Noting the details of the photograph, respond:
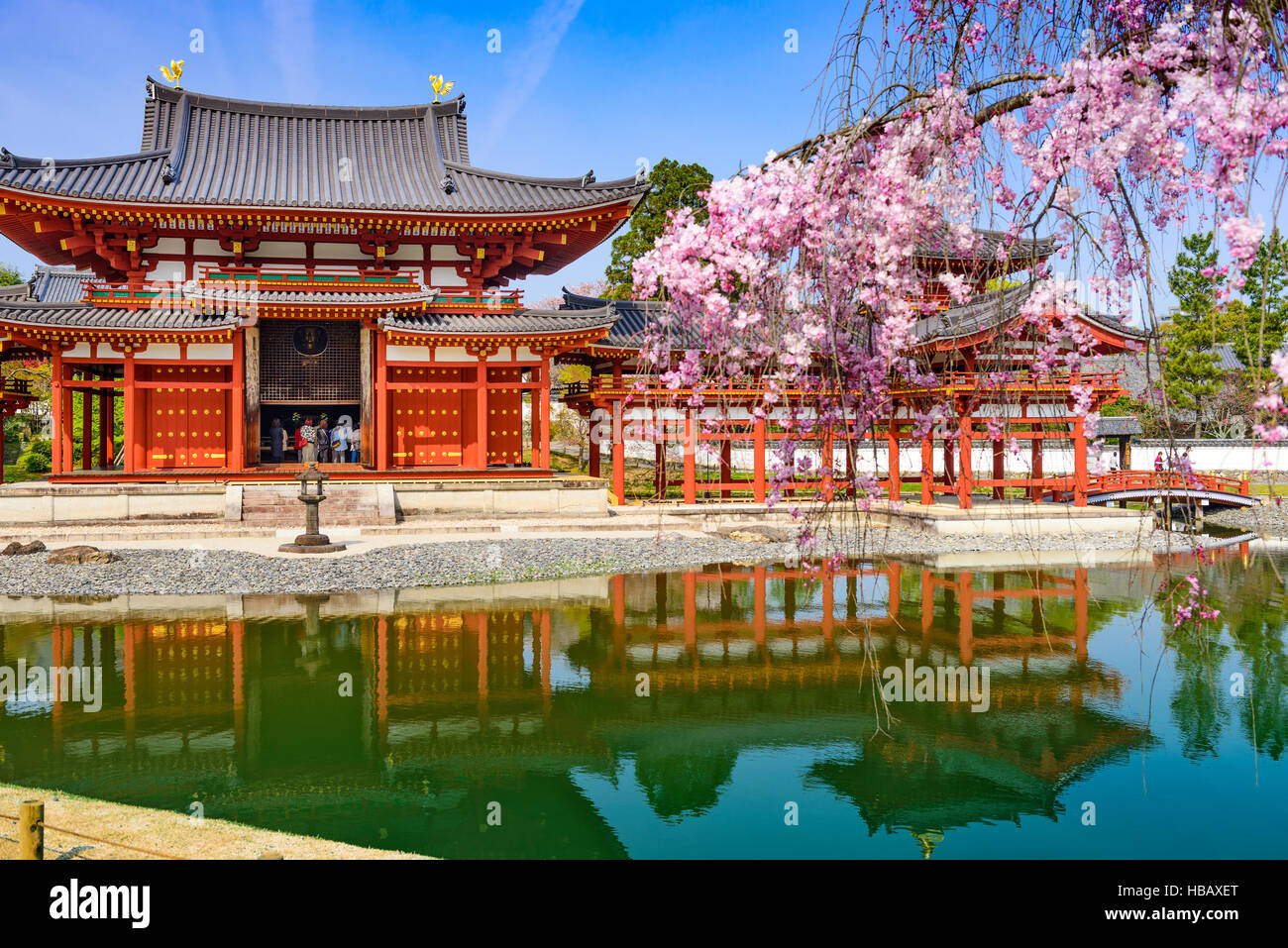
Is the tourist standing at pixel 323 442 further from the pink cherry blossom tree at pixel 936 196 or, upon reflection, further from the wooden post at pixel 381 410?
the pink cherry blossom tree at pixel 936 196

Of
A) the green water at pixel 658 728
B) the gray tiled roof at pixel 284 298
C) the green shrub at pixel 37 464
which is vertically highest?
the gray tiled roof at pixel 284 298

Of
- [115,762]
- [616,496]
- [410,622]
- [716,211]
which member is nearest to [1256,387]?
[716,211]

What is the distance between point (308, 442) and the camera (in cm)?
2120

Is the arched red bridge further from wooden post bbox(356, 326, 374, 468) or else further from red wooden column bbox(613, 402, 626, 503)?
wooden post bbox(356, 326, 374, 468)

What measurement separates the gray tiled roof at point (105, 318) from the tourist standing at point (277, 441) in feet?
11.5

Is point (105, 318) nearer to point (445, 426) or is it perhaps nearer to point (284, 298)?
point (284, 298)

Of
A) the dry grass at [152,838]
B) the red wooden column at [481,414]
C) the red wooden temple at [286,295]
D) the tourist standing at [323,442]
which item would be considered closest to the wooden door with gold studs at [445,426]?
the red wooden temple at [286,295]

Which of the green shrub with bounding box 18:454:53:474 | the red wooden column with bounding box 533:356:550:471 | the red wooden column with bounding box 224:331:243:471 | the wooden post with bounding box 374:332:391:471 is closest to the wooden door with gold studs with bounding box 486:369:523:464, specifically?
the red wooden column with bounding box 533:356:550:471

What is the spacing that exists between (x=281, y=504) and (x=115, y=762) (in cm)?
1270

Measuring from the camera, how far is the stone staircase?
17.9 meters

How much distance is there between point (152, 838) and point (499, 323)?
16.1 metres

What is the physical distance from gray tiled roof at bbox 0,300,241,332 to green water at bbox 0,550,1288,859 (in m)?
8.25

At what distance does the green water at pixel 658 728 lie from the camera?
545 centimetres
